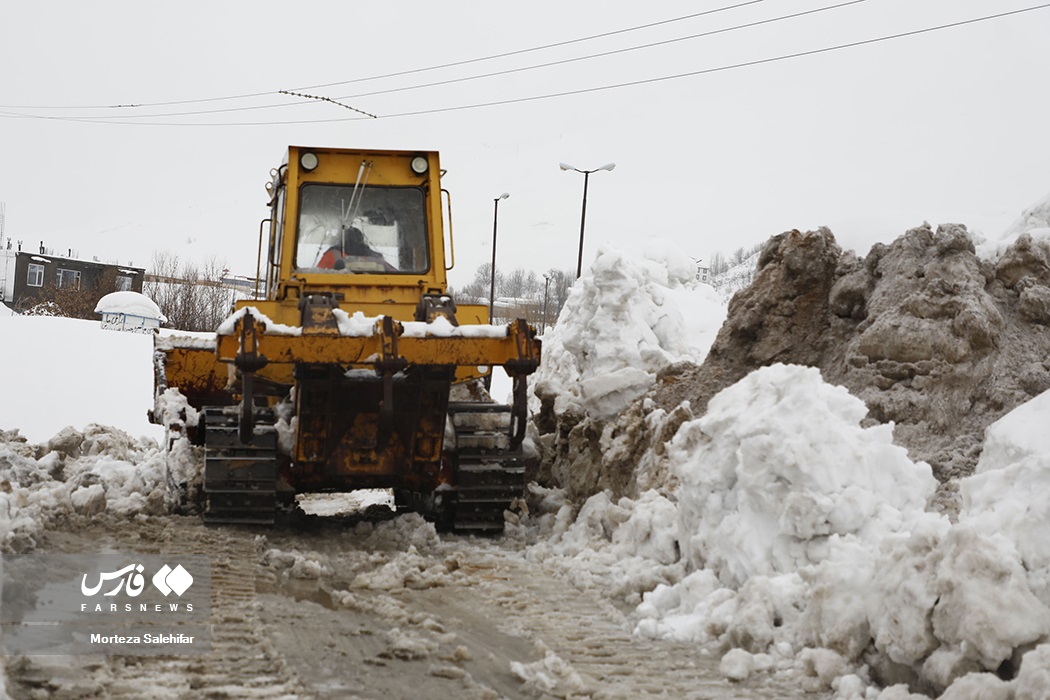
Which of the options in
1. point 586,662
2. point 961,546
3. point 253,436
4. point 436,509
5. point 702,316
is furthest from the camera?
point 702,316

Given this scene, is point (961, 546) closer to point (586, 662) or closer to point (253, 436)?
point (586, 662)

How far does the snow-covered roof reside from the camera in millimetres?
38125

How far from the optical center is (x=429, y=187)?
892cm

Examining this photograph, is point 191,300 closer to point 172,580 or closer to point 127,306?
point 127,306

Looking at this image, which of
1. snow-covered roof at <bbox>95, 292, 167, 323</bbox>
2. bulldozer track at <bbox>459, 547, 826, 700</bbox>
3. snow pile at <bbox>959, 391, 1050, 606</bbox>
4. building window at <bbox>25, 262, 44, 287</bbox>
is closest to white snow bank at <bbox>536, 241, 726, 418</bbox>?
bulldozer track at <bbox>459, 547, 826, 700</bbox>

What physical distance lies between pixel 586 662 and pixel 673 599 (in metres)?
1.01

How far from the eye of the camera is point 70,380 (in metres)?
19.5

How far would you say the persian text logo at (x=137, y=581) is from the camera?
5.58 metres

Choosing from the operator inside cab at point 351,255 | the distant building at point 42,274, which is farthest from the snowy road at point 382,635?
the distant building at point 42,274

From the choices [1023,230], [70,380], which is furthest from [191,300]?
[1023,230]

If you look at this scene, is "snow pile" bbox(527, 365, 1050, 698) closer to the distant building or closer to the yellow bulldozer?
the yellow bulldozer

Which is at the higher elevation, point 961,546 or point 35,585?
point 961,546

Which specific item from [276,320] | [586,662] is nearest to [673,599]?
[586,662]

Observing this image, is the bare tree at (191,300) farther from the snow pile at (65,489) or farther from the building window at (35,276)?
the snow pile at (65,489)
